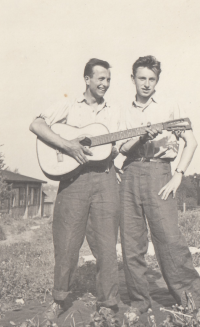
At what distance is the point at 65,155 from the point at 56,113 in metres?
0.47

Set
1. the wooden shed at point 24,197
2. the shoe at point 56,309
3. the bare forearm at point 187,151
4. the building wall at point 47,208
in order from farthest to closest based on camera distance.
→ the building wall at point 47,208 < the wooden shed at point 24,197 < the bare forearm at point 187,151 < the shoe at point 56,309

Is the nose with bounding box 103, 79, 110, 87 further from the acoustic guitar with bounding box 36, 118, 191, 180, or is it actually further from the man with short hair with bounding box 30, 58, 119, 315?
the acoustic guitar with bounding box 36, 118, 191, 180

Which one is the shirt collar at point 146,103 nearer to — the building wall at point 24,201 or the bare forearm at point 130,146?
the bare forearm at point 130,146

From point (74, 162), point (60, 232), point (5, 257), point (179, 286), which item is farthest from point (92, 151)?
point (5, 257)

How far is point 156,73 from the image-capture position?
139 inches

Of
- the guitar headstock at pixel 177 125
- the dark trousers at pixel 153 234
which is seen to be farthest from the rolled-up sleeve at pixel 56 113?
the guitar headstock at pixel 177 125

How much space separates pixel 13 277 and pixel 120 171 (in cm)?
235

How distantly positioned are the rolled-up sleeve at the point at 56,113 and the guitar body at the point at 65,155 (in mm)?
65

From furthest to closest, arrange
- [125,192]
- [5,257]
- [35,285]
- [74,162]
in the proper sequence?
[5,257] < [35,285] < [125,192] < [74,162]

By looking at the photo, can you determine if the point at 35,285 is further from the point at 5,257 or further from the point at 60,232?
the point at 5,257

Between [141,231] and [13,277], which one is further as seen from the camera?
[13,277]

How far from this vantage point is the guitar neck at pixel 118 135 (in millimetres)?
3367

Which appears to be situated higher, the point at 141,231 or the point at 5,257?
the point at 141,231

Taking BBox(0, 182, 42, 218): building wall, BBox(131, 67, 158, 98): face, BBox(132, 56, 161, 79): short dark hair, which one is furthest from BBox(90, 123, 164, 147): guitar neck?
BBox(0, 182, 42, 218): building wall
